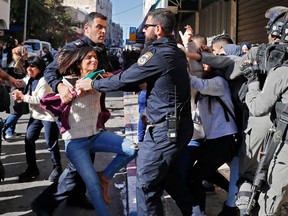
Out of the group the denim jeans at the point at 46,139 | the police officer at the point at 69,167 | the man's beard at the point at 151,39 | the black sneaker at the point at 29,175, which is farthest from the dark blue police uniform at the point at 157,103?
the black sneaker at the point at 29,175

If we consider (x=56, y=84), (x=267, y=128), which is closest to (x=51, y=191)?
(x=56, y=84)

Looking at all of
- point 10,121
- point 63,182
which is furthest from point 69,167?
point 10,121

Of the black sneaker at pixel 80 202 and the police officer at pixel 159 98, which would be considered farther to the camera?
the black sneaker at pixel 80 202

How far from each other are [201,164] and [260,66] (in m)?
1.11

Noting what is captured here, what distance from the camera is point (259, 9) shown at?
8711 mm

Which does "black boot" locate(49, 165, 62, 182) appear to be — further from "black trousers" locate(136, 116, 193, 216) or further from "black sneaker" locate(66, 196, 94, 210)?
"black trousers" locate(136, 116, 193, 216)

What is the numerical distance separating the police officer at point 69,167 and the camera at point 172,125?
3.17 feet

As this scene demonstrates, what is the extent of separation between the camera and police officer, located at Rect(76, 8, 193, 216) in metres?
2.84

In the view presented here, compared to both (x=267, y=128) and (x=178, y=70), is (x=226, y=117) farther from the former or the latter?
(x=178, y=70)

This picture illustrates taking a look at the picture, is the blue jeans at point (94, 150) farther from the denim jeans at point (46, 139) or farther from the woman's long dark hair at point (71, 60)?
the denim jeans at point (46, 139)

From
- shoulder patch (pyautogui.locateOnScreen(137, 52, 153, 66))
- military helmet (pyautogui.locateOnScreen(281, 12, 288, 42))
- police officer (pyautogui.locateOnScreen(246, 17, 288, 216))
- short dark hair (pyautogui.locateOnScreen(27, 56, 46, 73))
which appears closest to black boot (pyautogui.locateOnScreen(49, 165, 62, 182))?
short dark hair (pyautogui.locateOnScreen(27, 56, 46, 73))

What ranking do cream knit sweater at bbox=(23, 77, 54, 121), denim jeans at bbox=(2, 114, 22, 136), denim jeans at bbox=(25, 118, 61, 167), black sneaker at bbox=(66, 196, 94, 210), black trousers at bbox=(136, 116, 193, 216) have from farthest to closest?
denim jeans at bbox=(2, 114, 22, 136) → denim jeans at bbox=(25, 118, 61, 167) → cream knit sweater at bbox=(23, 77, 54, 121) → black sneaker at bbox=(66, 196, 94, 210) → black trousers at bbox=(136, 116, 193, 216)

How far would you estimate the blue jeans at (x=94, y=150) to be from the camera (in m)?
3.39

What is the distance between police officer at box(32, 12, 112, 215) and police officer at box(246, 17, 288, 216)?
1637mm
